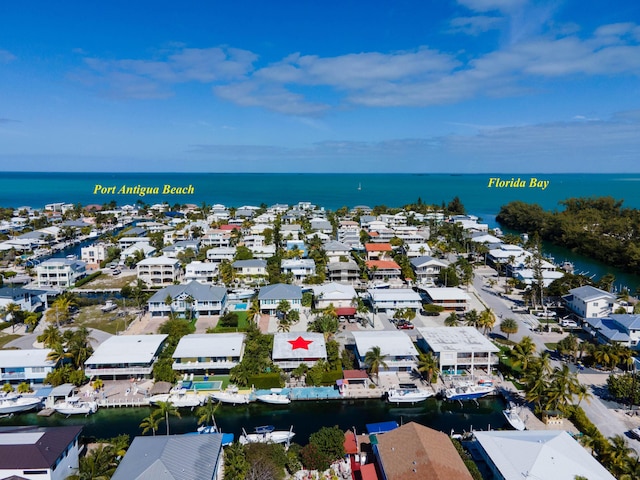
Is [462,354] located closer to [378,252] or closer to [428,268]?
[428,268]

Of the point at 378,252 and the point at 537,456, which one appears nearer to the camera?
the point at 537,456

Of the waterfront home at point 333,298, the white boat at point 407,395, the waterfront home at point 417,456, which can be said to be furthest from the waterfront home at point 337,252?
the waterfront home at point 417,456

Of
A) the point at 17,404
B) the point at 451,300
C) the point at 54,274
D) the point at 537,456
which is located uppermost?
the point at 451,300

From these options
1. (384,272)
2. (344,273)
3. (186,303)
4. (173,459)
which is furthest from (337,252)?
(173,459)

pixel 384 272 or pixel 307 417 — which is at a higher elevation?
pixel 384 272

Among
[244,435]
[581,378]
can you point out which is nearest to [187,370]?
[244,435]
